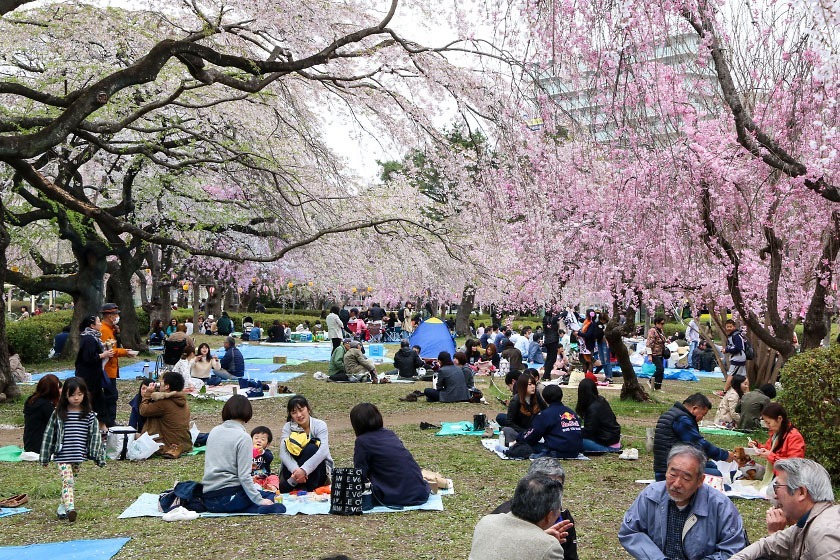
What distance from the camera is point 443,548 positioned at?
559cm

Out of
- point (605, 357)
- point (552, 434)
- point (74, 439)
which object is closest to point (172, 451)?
point (74, 439)

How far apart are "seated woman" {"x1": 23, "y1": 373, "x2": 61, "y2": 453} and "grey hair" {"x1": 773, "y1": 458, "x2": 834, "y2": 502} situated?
6524 millimetres

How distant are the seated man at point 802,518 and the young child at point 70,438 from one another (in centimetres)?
468

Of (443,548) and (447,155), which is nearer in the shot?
(443,548)

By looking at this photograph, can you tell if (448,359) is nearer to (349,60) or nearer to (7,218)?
(349,60)

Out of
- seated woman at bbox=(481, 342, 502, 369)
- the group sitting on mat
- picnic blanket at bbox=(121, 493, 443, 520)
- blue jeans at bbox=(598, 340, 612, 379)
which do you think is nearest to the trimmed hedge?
seated woman at bbox=(481, 342, 502, 369)

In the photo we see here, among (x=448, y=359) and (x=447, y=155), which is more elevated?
(x=447, y=155)

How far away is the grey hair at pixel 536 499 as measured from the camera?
3537 millimetres

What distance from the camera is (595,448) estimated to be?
9156 millimetres

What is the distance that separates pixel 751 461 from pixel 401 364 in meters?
10.8

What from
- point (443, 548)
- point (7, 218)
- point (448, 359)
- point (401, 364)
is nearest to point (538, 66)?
point (443, 548)

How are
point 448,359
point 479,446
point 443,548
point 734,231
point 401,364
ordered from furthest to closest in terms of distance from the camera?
point 401,364 → point 448,359 → point 734,231 → point 479,446 → point 443,548

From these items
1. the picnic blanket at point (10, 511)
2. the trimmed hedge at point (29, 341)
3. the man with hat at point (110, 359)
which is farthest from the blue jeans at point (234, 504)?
the trimmed hedge at point (29, 341)

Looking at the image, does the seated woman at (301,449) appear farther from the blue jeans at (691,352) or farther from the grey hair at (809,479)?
the blue jeans at (691,352)
